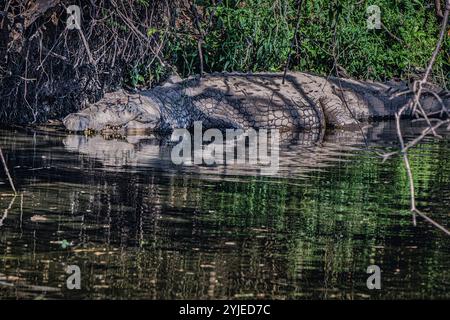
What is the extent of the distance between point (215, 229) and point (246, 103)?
31.3 ft

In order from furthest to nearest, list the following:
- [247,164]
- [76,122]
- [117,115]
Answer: [117,115] < [76,122] < [247,164]

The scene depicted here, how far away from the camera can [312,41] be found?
1689cm

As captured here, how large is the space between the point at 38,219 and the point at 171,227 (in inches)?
38.9

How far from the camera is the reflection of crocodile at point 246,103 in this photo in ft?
51.5

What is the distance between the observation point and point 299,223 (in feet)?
26.7

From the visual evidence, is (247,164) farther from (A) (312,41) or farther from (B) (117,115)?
(A) (312,41)

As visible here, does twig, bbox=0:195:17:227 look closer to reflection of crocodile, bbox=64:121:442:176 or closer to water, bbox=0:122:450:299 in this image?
water, bbox=0:122:450:299

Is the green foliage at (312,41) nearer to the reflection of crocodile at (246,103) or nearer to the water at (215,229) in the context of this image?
the reflection of crocodile at (246,103)

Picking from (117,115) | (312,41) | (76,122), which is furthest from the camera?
(312,41)

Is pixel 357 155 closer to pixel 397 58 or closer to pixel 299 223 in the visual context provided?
pixel 299 223

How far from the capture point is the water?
20.3 feet

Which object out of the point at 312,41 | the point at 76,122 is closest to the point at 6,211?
the point at 76,122

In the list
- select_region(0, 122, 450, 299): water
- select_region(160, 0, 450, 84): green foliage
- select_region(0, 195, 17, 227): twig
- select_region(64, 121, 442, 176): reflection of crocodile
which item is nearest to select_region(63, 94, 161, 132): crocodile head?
select_region(64, 121, 442, 176): reflection of crocodile
